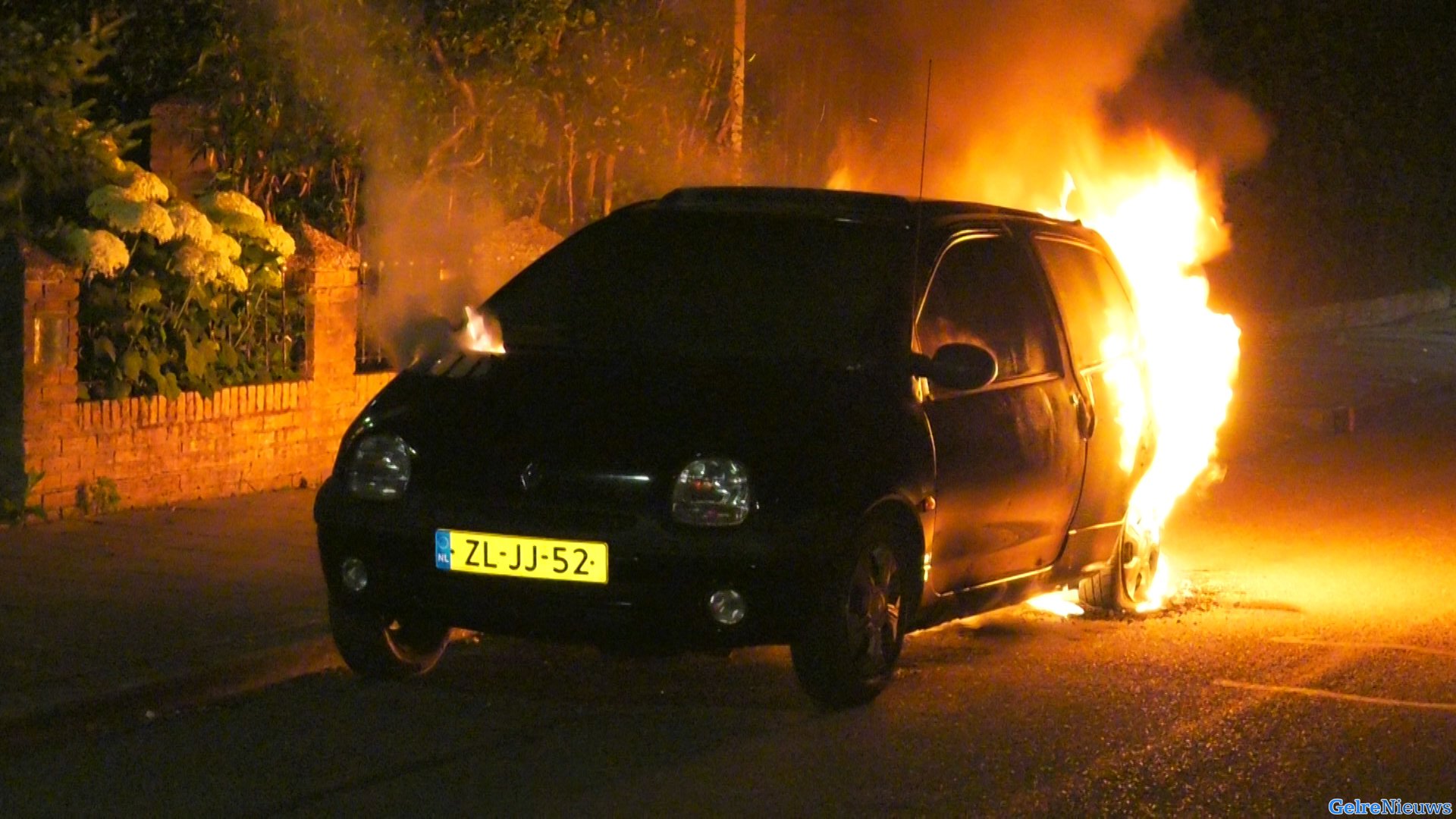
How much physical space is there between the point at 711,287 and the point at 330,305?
16.3 feet

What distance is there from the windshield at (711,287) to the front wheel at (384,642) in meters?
1.04

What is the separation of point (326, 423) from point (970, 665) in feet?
17.1

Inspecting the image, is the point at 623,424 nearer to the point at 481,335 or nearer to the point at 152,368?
the point at 481,335

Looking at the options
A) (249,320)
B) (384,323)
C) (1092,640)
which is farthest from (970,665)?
(384,323)

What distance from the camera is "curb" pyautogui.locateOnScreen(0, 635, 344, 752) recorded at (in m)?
6.48

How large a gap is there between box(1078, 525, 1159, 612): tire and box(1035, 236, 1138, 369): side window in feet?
2.64

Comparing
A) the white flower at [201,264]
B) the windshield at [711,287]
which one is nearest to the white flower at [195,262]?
the white flower at [201,264]

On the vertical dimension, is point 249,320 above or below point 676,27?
below

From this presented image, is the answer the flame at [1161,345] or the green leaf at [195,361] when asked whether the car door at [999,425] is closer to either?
the flame at [1161,345]

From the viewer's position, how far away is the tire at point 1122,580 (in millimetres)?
8797

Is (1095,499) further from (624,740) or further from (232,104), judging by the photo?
(232,104)

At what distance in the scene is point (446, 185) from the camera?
14.2 metres

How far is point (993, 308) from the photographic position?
785 cm

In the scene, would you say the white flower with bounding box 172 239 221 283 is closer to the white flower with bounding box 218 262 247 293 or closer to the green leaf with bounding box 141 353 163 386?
the white flower with bounding box 218 262 247 293
